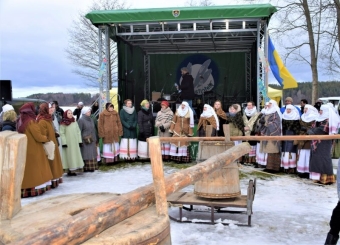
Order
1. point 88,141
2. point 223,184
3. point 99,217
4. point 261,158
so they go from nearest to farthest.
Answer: point 99,217, point 223,184, point 88,141, point 261,158

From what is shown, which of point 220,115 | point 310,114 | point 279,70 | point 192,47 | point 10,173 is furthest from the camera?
point 192,47

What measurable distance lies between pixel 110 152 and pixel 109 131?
53cm

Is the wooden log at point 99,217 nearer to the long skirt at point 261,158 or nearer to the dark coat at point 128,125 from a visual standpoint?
the long skirt at point 261,158

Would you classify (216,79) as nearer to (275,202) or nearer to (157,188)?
(275,202)

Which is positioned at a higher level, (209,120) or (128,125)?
(209,120)

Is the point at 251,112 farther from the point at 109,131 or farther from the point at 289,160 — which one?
the point at 109,131

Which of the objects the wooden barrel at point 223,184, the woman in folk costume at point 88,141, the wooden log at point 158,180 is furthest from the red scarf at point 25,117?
the wooden log at point 158,180

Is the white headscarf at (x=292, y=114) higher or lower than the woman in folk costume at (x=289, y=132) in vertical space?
higher

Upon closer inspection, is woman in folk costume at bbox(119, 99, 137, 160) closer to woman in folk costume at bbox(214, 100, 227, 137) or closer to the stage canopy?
the stage canopy

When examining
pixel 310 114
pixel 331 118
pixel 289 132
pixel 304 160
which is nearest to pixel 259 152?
pixel 289 132

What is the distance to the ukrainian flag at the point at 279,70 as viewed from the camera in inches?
399

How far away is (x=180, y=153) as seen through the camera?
31.0 feet

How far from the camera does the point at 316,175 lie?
23.9 ft

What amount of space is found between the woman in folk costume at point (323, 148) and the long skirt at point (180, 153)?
313 centimetres
